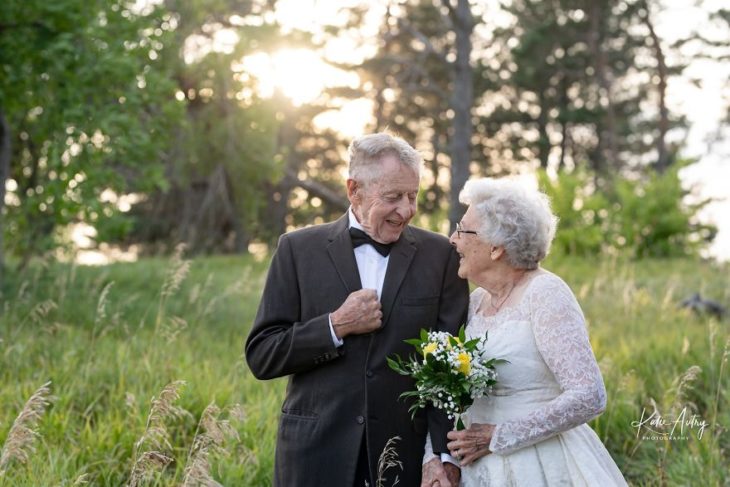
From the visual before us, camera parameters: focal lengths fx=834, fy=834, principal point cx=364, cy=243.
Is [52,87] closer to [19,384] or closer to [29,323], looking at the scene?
[29,323]

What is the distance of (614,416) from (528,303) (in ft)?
8.95

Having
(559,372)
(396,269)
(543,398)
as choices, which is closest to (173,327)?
(396,269)

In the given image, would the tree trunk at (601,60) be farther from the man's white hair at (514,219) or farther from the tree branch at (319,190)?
the man's white hair at (514,219)

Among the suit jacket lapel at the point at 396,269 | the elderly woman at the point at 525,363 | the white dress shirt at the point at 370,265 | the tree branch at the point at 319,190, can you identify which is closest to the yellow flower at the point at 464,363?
the elderly woman at the point at 525,363

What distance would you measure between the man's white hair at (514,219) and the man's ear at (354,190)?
0.50 meters

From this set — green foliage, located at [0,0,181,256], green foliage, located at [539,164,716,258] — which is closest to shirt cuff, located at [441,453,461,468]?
green foliage, located at [0,0,181,256]

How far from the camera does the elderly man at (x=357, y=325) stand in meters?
3.62

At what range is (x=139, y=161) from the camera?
32.2 ft

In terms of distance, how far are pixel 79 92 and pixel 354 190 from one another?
20.1ft

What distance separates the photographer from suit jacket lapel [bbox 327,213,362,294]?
12.3 feet

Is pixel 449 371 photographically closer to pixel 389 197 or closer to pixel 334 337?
pixel 334 337

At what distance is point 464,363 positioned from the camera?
11.0 feet

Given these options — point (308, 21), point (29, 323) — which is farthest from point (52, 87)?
point (308, 21)

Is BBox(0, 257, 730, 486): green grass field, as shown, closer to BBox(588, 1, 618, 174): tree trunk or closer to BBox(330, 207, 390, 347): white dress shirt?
BBox(330, 207, 390, 347): white dress shirt
